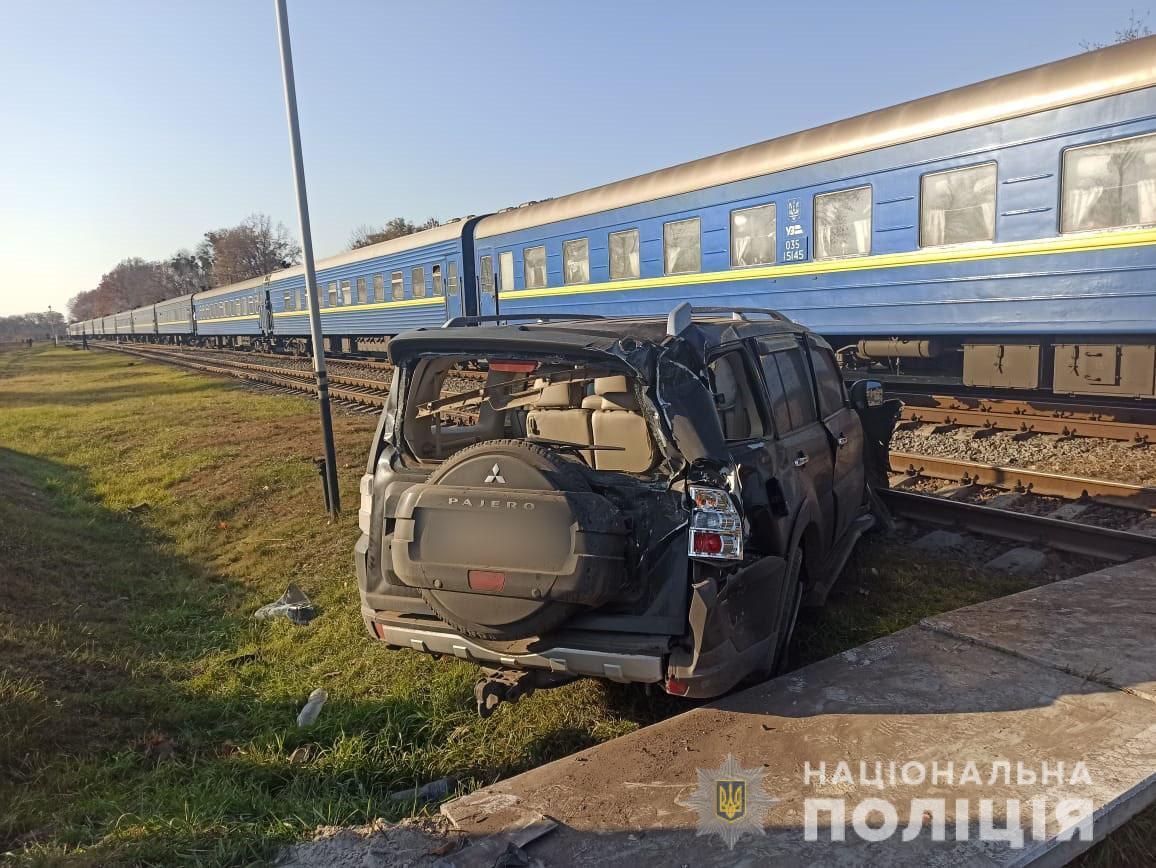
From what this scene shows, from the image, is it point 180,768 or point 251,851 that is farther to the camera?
point 180,768

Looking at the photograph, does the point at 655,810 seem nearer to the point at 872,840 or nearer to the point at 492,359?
the point at 872,840

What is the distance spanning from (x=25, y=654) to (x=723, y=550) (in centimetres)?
382

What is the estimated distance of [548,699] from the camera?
3.95m

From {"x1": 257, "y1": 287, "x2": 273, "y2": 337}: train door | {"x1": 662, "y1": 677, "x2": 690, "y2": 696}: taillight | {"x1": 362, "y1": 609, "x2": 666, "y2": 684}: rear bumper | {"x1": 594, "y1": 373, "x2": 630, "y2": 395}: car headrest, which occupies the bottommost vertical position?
{"x1": 662, "y1": 677, "x2": 690, "y2": 696}: taillight

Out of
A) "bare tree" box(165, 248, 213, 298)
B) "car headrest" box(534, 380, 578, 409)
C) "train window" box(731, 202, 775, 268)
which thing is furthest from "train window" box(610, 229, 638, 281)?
"bare tree" box(165, 248, 213, 298)

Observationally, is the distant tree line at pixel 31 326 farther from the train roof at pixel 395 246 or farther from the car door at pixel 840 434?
the car door at pixel 840 434

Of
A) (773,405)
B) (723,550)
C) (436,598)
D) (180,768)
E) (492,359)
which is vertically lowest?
(180,768)

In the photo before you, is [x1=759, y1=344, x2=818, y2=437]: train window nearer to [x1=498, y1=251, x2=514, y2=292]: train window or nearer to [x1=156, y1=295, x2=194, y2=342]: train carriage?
[x1=498, y1=251, x2=514, y2=292]: train window

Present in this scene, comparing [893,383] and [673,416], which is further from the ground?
[673,416]

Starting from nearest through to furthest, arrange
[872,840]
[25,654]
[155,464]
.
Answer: [872,840], [25,654], [155,464]

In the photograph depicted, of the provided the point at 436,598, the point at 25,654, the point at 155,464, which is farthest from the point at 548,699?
the point at 155,464

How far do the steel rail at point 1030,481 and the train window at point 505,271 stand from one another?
1083 centimetres

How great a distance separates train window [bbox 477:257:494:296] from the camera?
706 inches

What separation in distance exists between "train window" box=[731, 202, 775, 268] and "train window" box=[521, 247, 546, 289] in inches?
202
